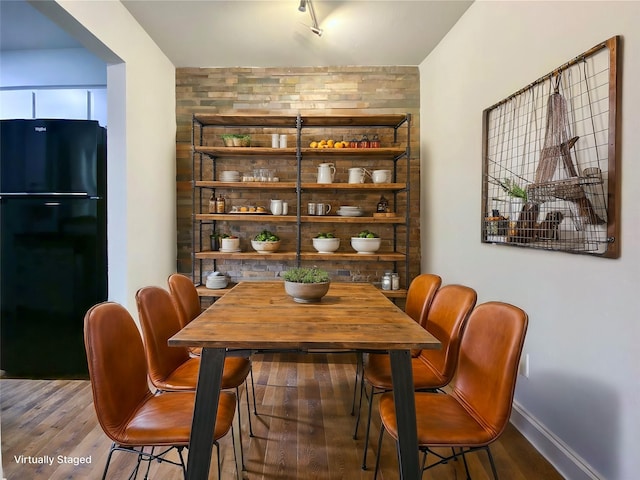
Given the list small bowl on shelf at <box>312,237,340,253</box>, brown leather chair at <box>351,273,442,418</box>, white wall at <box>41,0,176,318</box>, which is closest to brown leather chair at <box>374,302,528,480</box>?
brown leather chair at <box>351,273,442,418</box>

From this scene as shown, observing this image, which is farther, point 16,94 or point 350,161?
point 350,161

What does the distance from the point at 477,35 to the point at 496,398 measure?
2399 mm

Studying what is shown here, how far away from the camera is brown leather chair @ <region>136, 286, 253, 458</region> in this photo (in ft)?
5.39

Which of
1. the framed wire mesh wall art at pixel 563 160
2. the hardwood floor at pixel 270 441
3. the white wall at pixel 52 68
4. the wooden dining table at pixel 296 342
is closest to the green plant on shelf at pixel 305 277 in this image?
the wooden dining table at pixel 296 342

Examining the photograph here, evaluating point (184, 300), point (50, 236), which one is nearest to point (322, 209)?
point (184, 300)

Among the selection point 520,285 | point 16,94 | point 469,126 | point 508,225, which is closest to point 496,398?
point 520,285

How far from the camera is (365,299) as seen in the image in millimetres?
2037

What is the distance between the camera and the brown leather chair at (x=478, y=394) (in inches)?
47.9

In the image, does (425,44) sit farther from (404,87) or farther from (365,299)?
(365,299)

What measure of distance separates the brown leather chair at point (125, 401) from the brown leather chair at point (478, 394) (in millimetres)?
769

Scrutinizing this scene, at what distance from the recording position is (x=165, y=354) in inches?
69.4

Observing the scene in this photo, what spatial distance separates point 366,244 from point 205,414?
7.55 feet

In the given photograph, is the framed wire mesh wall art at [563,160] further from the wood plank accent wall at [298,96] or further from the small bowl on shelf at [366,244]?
the wood plank accent wall at [298,96]

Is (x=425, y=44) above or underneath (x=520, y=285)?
above
